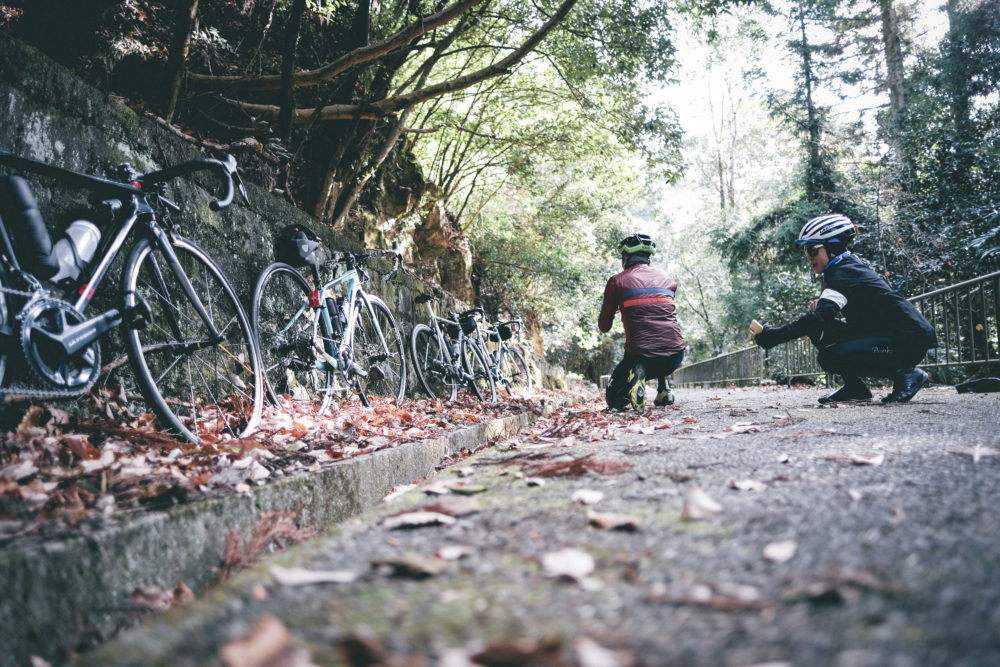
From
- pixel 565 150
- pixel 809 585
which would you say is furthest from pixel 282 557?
pixel 565 150

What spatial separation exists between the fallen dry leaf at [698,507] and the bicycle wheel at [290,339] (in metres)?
3.07

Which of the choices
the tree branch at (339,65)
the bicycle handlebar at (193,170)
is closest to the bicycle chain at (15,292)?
the bicycle handlebar at (193,170)

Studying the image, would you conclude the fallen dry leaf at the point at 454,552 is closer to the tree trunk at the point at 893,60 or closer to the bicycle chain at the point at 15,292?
the bicycle chain at the point at 15,292

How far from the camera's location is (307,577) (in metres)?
1.15

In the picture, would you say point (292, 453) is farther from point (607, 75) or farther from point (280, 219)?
point (607, 75)

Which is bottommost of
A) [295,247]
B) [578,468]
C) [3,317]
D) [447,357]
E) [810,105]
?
[578,468]

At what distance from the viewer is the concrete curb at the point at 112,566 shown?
3.54ft

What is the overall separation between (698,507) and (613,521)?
0.84 ft

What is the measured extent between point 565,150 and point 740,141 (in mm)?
27973

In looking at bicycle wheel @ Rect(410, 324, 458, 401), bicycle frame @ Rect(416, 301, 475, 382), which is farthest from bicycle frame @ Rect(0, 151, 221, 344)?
bicycle frame @ Rect(416, 301, 475, 382)

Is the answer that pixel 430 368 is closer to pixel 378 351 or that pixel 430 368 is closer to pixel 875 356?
pixel 378 351

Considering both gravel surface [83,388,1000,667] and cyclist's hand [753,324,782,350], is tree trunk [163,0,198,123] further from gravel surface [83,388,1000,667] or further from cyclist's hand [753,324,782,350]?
cyclist's hand [753,324,782,350]

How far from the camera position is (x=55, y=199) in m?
2.55

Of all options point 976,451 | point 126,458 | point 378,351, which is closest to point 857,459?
point 976,451
